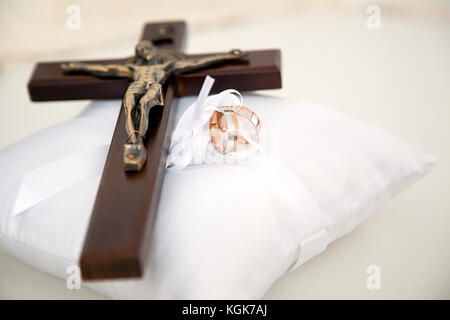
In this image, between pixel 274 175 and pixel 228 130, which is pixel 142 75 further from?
pixel 274 175

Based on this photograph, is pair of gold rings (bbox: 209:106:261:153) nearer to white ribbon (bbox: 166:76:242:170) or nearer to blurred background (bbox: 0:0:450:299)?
white ribbon (bbox: 166:76:242:170)

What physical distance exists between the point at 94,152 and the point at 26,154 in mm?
149

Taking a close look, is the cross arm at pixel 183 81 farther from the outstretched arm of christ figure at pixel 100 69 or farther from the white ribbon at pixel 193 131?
the white ribbon at pixel 193 131

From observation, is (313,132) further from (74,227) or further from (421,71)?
(421,71)

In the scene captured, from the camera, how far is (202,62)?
1353mm

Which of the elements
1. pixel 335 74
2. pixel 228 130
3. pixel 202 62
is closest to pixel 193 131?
pixel 228 130

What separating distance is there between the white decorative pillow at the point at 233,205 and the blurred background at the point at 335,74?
0.26 ft

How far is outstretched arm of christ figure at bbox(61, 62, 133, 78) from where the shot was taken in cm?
135

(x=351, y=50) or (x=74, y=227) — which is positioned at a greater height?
(x=351, y=50)

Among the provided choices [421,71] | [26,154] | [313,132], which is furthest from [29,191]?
[421,71]

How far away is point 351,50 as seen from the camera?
2.04 meters

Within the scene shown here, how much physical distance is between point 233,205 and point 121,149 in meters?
0.23

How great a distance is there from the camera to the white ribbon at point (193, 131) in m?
1.10

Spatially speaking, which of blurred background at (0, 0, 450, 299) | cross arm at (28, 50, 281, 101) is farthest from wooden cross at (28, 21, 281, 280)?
blurred background at (0, 0, 450, 299)
